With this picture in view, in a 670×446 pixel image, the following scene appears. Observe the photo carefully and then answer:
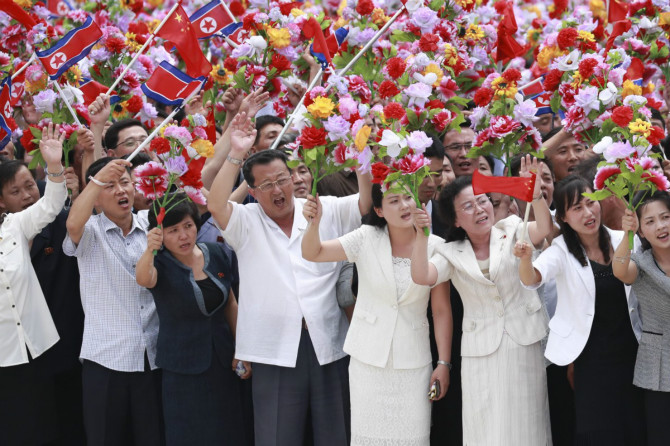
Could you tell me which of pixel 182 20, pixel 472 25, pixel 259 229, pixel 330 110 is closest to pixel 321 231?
pixel 259 229

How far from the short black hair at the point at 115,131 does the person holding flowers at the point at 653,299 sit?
3.38 meters

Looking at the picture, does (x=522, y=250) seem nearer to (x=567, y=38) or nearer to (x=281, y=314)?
(x=281, y=314)

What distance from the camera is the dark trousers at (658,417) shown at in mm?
4242

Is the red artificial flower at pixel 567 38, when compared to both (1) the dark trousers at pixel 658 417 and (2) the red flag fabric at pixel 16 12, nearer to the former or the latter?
(1) the dark trousers at pixel 658 417

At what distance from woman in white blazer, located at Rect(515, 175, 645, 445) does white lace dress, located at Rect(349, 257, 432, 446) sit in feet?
2.18

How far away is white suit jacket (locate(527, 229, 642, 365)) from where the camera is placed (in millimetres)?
4395

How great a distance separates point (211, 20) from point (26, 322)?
2.55m

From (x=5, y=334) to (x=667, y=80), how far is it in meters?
4.99

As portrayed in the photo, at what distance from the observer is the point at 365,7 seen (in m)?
6.39

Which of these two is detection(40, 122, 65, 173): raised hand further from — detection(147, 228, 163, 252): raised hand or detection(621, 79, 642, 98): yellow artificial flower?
detection(621, 79, 642, 98): yellow artificial flower

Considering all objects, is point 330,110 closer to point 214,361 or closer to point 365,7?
point 214,361

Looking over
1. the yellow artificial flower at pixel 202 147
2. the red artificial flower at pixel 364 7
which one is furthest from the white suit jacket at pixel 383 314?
the red artificial flower at pixel 364 7

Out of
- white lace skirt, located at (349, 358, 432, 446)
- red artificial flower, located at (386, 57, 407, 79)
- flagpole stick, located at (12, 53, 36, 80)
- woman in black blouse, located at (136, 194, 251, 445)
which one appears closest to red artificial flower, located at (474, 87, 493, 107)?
red artificial flower, located at (386, 57, 407, 79)

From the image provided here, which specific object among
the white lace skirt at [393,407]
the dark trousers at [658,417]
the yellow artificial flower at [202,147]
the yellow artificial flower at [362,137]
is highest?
the yellow artificial flower at [202,147]
